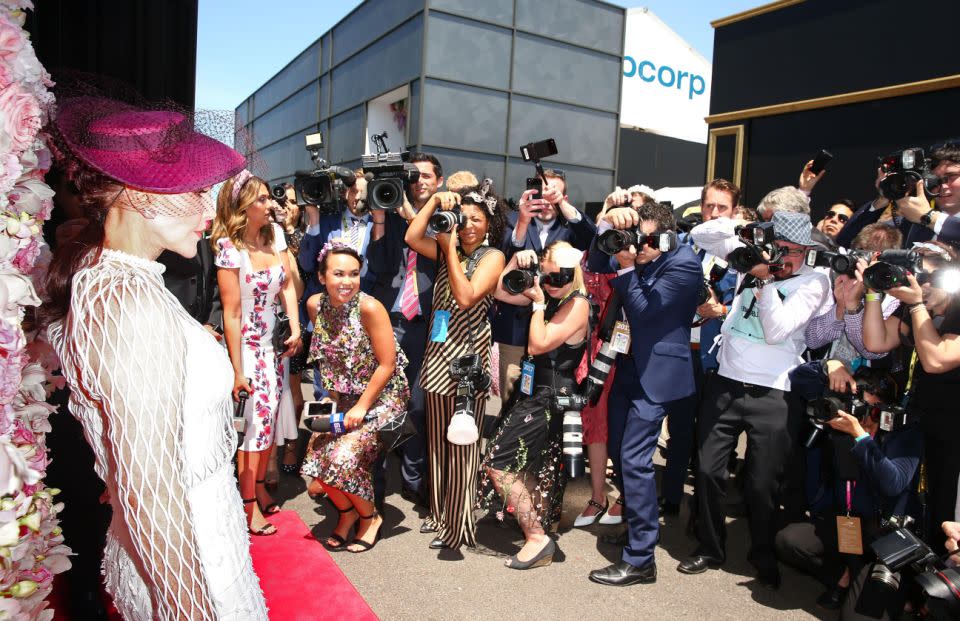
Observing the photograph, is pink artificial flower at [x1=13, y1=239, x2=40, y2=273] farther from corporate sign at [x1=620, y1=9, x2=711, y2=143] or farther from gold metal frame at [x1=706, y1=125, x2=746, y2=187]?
corporate sign at [x1=620, y1=9, x2=711, y2=143]

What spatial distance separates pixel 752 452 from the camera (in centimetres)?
331

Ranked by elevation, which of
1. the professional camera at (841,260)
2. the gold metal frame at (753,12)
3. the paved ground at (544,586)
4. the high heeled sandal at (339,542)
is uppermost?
the gold metal frame at (753,12)

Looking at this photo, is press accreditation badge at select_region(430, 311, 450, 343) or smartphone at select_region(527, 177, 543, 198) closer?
Answer: press accreditation badge at select_region(430, 311, 450, 343)

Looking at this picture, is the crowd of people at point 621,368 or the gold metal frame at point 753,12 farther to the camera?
the gold metal frame at point 753,12

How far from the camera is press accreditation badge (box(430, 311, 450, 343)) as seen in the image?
11.2 feet

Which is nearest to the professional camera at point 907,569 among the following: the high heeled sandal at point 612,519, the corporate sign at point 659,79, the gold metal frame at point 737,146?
the high heeled sandal at point 612,519

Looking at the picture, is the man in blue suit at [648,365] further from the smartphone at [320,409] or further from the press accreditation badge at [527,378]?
the smartphone at [320,409]

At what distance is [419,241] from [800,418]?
231cm

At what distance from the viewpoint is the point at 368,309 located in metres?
3.36

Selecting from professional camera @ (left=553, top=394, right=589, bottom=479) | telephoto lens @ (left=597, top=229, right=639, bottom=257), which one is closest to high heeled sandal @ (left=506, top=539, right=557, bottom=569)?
professional camera @ (left=553, top=394, right=589, bottom=479)

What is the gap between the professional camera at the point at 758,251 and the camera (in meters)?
3.16

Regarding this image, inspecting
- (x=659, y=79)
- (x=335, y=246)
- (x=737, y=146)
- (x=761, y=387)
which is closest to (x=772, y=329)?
(x=761, y=387)

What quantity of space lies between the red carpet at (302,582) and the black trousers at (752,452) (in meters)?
1.97

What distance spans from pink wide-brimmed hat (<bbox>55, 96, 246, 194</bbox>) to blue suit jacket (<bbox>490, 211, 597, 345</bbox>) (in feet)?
8.24
